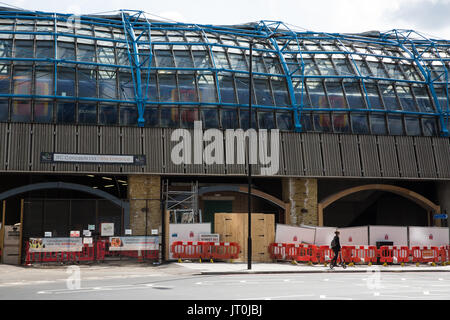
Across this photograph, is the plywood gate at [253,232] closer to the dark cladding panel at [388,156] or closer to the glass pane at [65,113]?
the dark cladding panel at [388,156]

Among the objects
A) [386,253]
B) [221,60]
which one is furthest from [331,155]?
[221,60]

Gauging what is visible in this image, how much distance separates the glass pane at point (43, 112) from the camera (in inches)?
1367

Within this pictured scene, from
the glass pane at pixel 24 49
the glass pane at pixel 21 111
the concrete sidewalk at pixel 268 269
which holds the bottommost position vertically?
the concrete sidewalk at pixel 268 269

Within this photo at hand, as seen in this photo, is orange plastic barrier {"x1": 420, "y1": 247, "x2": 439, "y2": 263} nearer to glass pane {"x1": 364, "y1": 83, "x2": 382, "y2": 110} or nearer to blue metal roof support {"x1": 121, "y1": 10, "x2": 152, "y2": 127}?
glass pane {"x1": 364, "y1": 83, "x2": 382, "y2": 110}

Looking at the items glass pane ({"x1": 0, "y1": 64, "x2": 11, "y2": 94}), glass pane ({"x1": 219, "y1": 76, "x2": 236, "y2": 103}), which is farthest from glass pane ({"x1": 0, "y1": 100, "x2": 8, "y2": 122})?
glass pane ({"x1": 219, "y1": 76, "x2": 236, "y2": 103})

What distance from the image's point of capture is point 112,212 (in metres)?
40.3

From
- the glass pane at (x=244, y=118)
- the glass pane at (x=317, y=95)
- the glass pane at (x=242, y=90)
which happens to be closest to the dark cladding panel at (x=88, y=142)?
the glass pane at (x=244, y=118)

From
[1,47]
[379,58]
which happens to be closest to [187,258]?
[1,47]

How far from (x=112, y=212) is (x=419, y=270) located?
21.3 metres

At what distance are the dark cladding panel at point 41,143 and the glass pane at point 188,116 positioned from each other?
7923mm

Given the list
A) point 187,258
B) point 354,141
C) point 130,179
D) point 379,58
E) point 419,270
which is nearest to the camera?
point 419,270

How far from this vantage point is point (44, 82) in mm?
35750

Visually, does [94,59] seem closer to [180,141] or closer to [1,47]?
[1,47]

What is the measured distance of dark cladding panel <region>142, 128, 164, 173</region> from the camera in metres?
34.6
